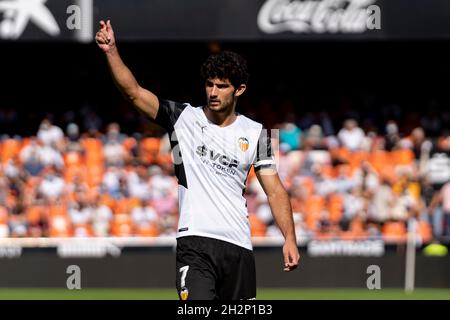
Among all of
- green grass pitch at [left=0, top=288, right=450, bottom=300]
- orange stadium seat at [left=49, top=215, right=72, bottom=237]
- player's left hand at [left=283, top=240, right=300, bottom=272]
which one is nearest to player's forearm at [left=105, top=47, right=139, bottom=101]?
player's left hand at [left=283, top=240, right=300, bottom=272]

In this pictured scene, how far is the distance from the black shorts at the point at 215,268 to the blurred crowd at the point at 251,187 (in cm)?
1172

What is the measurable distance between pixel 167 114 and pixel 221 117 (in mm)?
339

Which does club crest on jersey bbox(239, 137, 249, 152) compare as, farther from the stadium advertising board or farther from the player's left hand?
the stadium advertising board

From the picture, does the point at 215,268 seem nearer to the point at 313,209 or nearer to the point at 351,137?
the point at 313,209

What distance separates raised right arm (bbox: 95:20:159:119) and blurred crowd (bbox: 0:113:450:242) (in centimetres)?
1201

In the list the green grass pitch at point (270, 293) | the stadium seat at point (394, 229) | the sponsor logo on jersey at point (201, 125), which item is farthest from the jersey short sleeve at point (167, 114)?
the stadium seat at point (394, 229)

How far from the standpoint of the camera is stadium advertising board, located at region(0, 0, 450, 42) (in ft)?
63.7

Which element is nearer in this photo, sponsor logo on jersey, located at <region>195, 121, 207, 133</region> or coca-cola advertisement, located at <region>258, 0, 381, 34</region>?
sponsor logo on jersey, located at <region>195, 121, 207, 133</region>

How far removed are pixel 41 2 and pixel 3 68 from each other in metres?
4.93

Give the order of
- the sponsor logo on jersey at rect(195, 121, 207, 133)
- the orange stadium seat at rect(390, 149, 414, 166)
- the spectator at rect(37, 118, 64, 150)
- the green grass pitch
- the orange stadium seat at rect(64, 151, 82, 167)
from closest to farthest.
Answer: the sponsor logo on jersey at rect(195, 121, 207, 133)
the green grass pitch
the orange stadium seat at rect(390, 149, 414, 166)
the orange stadium seat at rect(64, 151, 82, 167)
the spectator at rect(37, 118, 64, 150)

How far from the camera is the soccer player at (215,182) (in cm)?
693

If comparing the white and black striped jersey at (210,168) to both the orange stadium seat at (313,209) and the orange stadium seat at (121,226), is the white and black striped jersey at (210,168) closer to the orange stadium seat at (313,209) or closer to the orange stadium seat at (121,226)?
the orange stadium seat at (121,226)

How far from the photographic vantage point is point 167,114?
7.02 metres
